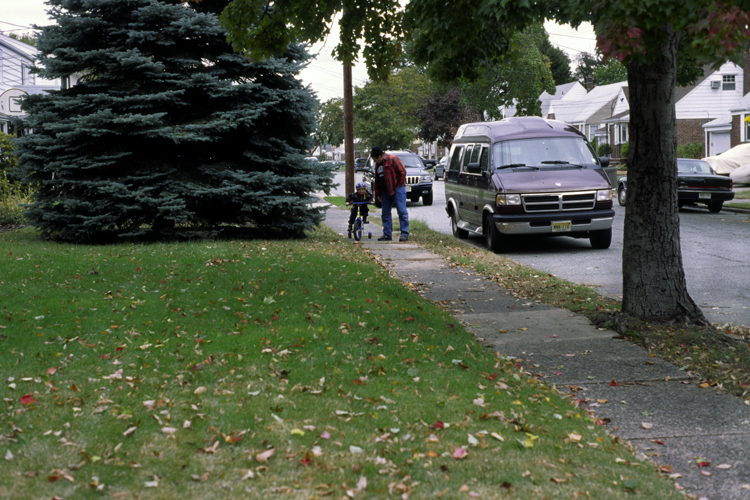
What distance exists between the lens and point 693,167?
75.0 feet

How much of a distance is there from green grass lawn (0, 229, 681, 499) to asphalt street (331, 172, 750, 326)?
11.2 feet

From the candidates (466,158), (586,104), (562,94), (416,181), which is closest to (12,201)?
(466,158)

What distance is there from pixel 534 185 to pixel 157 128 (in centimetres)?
676

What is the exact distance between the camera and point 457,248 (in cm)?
1423

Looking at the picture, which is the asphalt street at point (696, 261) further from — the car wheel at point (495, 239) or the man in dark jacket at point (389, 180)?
the man in dark jacket at point (389, 180)

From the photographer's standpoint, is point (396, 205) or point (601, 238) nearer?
point (601, 238)

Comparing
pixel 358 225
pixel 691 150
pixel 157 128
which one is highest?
pixel 691 150

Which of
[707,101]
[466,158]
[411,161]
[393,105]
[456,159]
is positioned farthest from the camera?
[393,105]

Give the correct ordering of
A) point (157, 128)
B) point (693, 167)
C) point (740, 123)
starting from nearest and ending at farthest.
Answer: point (157, 128)
point (693, 167)
point (740, 123)

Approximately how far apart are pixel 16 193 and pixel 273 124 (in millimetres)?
9196

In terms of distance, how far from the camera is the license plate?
13.3 m

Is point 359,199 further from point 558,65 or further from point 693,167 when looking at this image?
point 558,65

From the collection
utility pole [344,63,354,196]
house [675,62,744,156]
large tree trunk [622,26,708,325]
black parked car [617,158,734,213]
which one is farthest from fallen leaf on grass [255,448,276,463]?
house [675,62,744,156]

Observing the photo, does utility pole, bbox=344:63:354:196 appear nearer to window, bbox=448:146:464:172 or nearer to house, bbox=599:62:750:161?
window, bbox=448:146:464:172
